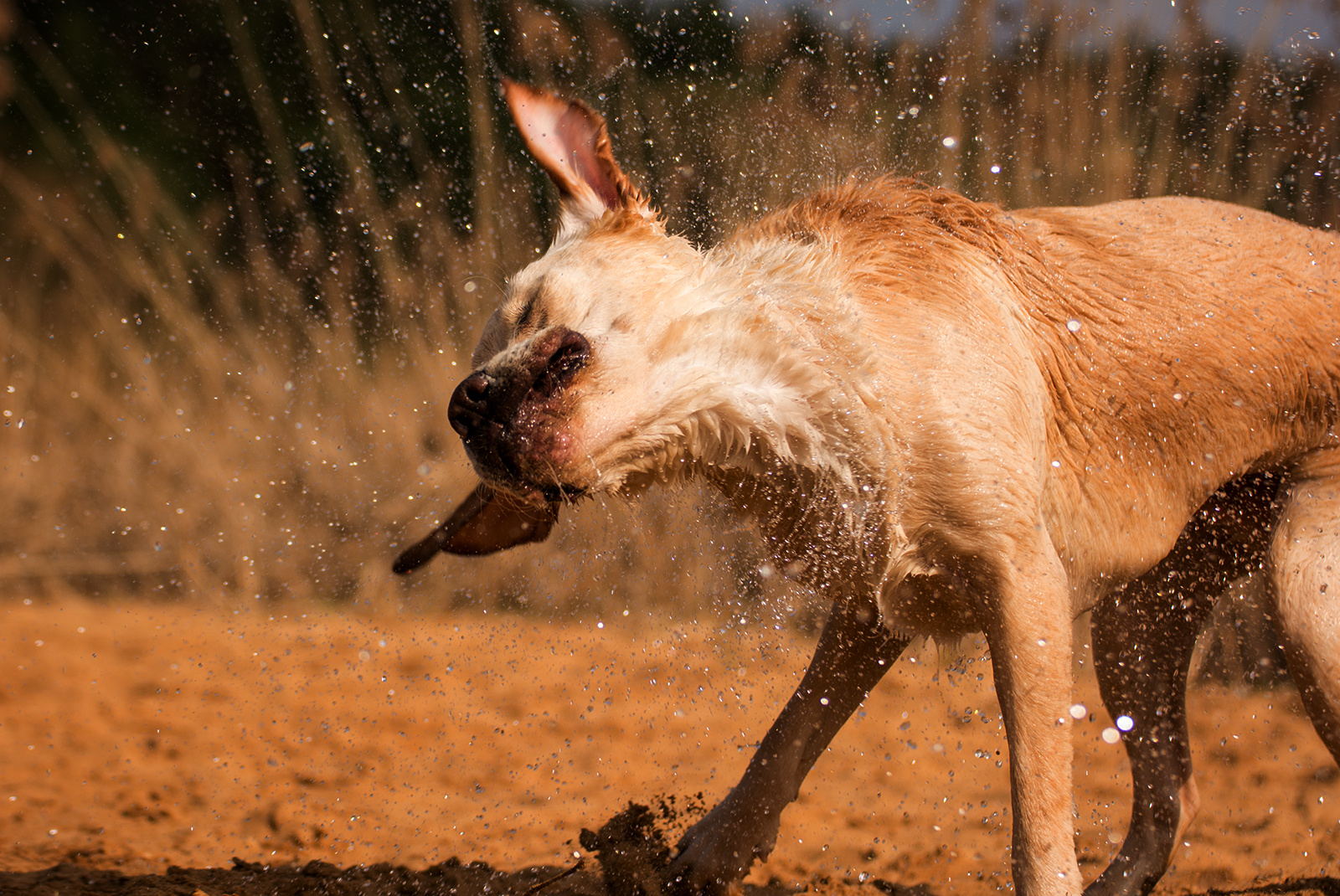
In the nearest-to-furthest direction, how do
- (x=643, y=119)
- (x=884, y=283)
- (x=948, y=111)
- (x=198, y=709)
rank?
(x=884, y=283) → (x=198, y=709) → (x=948, y=111) → (x=643, y=119)

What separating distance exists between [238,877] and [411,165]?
597 centimetres

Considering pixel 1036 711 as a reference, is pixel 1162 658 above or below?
below

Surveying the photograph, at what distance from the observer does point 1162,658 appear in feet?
13.4

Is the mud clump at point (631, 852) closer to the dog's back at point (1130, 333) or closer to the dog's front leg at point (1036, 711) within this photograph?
the dog's front leg at point (1036, 711)

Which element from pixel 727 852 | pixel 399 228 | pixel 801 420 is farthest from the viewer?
pixel 399 228

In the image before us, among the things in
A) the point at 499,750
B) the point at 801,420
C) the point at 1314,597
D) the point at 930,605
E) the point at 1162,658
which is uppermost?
the point at 801,420

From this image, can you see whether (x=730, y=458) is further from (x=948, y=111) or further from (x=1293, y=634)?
(x=948, y=111)

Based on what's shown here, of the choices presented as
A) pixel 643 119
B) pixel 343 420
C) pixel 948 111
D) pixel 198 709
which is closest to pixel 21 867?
pixel 198 709

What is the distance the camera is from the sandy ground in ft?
14.3

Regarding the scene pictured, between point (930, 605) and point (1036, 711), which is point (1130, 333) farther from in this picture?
point (1036, 711)

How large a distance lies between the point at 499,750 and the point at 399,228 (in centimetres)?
429

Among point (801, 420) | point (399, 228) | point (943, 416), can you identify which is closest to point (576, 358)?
point (801, 420)

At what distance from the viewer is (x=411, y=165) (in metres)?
8.37

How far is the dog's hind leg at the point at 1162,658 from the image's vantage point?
3.73 m
